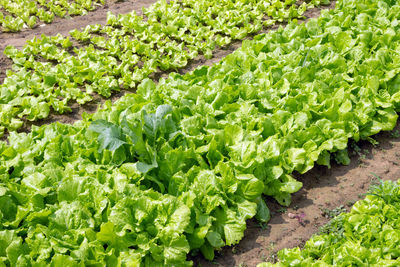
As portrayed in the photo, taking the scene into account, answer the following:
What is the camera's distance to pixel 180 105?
467cm

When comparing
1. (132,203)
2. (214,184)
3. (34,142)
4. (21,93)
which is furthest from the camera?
(21,93)

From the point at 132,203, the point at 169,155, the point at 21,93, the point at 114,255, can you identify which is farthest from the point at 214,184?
the point at 21,93

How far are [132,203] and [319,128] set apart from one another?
2.22 meters

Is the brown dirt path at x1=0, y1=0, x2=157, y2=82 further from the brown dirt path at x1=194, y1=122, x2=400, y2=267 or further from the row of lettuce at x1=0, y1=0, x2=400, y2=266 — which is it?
the brown dirt path at x1=194, y1=122, x2=400, y2=267

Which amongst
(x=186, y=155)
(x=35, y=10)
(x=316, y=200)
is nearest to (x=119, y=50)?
(x=35, y=10)

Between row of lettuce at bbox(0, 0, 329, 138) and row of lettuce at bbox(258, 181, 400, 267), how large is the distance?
11.2ft

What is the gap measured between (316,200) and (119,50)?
3960 mm

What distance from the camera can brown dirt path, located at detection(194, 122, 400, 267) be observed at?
12.5 feet

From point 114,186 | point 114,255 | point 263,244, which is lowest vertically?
point 263,244

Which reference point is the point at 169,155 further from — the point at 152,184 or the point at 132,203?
the point at 132,203

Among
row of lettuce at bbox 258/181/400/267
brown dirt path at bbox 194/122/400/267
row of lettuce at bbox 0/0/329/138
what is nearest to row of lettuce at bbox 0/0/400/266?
brown dirt path at bbox 194/122/400/267

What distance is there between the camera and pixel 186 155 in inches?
158

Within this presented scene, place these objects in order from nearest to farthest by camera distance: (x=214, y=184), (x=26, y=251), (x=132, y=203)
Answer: (x=26, y=251) → (x=132, y=203) → (x=214, y=184)

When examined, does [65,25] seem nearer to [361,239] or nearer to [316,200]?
[316,200]
